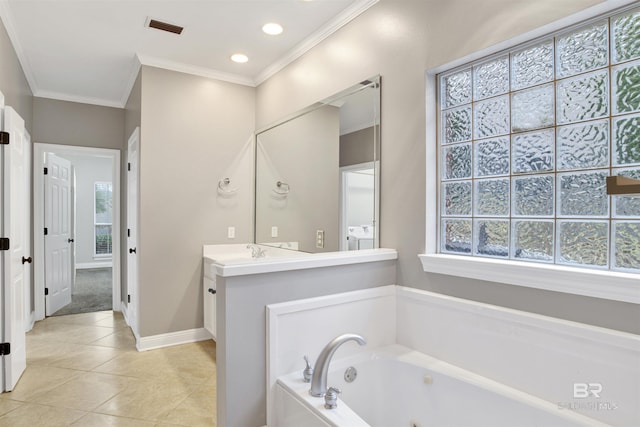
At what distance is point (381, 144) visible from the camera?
7.95ft

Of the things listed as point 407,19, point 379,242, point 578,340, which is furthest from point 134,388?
point 407,19

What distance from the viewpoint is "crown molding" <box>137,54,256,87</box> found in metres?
3.43

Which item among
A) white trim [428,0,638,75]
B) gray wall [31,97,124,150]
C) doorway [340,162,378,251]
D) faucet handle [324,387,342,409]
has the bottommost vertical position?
faucet handle [324,387,342,409]

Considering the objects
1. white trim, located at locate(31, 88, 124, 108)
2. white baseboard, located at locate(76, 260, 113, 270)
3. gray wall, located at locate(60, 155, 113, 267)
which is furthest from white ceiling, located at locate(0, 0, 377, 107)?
white baseboard, located at locate(76, 260, 113, 270)

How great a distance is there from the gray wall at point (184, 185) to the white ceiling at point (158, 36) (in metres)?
0.25

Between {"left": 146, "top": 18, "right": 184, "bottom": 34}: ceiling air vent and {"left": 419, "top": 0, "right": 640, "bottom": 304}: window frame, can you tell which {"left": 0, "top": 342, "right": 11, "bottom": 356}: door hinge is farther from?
{"left": 419, "top": 0, "right": 640, "bottom": 304}: window frame

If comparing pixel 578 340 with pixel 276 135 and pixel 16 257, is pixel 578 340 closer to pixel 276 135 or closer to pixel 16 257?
pixel 276 135

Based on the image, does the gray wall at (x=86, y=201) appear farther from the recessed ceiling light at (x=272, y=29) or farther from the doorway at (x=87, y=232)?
the recessed ceiling light at (x=272, y=29)

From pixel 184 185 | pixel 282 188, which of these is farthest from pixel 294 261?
pixel 184 185

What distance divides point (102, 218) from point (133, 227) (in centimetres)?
577

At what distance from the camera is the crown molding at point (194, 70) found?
3428 mm

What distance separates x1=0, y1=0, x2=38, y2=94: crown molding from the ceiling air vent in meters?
0.91

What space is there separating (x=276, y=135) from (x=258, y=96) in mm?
645

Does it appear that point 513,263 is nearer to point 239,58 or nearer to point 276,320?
point 276,320
